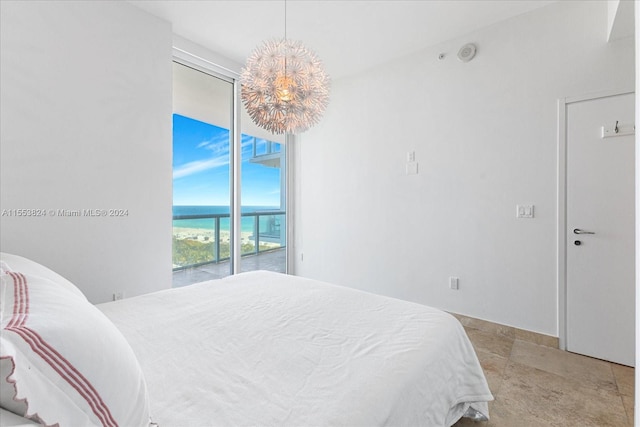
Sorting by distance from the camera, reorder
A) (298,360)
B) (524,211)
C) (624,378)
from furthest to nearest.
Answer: (524,211) < (624,378) < (298,360)

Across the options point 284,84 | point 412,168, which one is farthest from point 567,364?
point 284,84

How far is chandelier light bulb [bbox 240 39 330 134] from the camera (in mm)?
1928

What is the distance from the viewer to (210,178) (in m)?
3.52

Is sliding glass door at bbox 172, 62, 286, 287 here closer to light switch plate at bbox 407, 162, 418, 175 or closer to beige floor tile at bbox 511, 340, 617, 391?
light switch plate at bbox 407, 162, 418, 175

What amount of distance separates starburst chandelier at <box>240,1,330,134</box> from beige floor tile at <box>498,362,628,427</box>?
223 centimetres

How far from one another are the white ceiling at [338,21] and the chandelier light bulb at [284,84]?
34.9 inches

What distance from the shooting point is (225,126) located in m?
3.60

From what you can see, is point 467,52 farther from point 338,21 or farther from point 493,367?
point 493,367

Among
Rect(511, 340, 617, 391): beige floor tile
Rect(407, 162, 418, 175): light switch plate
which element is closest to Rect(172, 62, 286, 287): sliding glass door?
Rect(407, 162, 418, 175): light switch plate

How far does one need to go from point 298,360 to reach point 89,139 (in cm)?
237

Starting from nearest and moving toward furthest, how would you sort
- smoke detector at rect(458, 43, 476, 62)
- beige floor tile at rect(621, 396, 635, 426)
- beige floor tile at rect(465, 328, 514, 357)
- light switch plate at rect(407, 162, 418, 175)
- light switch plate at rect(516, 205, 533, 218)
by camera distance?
beige floor tile at rect(621, 396, 635, 426)
beige floor tile at rect(465, 328, 514, 357)
light switch plate at rect(516, 205, 533, 218)
smoke detector at rect(458, 43, 476, 62)
light switch plate at rect(407, 162, 418, 175)

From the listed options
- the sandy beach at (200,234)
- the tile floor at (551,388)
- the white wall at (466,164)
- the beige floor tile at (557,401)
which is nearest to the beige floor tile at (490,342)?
the tile floor at (551,388)

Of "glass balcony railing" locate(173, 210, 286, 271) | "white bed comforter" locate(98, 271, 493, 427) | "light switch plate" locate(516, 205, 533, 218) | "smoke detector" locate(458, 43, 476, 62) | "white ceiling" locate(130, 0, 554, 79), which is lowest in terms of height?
"white bed comforter" locate(98, 271, 493, 427)

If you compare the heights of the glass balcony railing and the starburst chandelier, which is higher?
the starburst chandelier
